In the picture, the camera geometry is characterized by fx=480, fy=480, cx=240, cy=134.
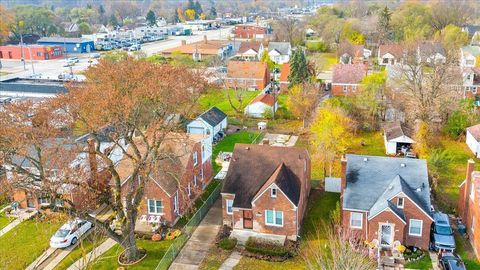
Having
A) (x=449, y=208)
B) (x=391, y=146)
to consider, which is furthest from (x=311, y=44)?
(x=449, y=208)

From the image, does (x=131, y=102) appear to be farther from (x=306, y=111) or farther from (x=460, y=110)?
(x=460, y=110)

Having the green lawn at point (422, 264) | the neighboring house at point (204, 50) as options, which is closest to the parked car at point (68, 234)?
the green lawn at point (422, 264)

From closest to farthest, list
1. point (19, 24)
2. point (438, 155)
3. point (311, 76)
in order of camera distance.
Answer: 1. point (438, 155)
2. point (311, 76)
3. point (19, 24)

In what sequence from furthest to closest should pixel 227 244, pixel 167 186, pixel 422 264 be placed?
pixel 167 186 → pixel 227 244 → pixel 422 264

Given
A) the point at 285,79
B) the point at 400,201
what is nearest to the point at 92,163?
the point at 400,201

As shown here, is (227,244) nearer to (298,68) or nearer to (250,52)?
(298,68)

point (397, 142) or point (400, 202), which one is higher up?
point (400, 202)

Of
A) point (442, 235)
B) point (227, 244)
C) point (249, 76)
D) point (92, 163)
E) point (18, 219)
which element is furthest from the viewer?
point (249, 76)

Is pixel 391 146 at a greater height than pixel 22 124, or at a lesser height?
lesser
